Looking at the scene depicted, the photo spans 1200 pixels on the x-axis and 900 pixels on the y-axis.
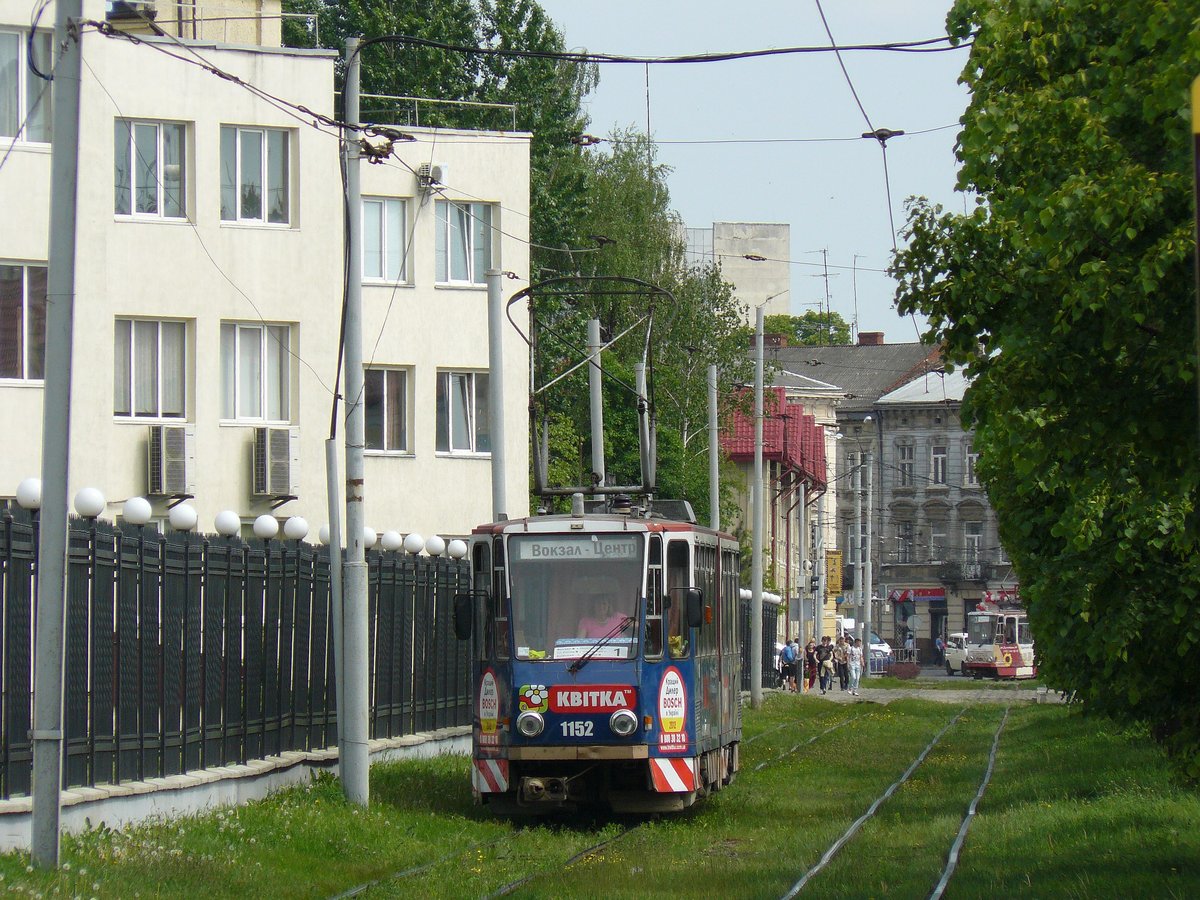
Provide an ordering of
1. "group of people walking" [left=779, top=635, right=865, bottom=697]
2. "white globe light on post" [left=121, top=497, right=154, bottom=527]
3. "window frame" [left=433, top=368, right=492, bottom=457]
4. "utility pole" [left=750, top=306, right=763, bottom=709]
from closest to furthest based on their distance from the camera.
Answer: "white globe light on post" [left=121, top=497, right=154, bottom=527], "window frame" [left=433, top=368, right=492, bottom=457], "utility pole" [left=750, top=306, right=763, bottom=709], "group of people walking" [left=779, top=635, right=865, bottom=697]

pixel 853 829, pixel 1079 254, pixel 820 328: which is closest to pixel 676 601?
pixel 853 829

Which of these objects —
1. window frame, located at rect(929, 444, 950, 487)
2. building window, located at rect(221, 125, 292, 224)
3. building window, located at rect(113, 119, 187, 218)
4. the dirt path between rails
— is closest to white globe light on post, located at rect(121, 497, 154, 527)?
building window, located at rect(113, 119, 187, 218)

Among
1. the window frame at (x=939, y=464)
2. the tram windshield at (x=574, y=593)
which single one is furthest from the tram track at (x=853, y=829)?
the window frame at (x=939, y=464)

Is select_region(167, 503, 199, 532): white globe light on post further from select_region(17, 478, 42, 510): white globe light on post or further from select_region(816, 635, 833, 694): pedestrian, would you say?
select_region(816, 635, 833, 694): pedestrian

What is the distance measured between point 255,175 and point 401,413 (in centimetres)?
562

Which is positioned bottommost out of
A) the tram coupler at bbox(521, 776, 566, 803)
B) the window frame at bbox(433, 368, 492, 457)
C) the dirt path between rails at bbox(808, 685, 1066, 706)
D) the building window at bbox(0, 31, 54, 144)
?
the dirt path between rails at bbox(808, 685, 1066, 706)

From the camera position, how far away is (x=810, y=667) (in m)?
59.8

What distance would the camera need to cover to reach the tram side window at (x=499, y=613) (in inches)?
688

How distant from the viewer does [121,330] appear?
29.9 metres

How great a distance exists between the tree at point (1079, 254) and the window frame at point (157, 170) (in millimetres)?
→ 20091

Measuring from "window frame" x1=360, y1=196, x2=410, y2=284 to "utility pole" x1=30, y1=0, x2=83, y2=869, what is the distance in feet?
74.9

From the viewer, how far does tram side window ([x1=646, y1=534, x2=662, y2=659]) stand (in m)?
17.4

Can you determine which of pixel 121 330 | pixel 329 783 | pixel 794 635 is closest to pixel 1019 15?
pixel 329 783

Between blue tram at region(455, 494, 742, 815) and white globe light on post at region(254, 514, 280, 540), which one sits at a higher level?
white globe light on post at region(254, 514, 280, 540)
